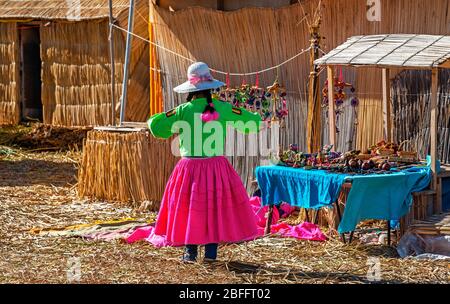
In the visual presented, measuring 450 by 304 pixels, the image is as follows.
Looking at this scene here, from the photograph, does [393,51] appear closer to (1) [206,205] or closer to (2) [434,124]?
(2) [434,124]

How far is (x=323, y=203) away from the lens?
9328 millimetres

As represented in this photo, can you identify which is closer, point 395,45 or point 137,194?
point 395,45

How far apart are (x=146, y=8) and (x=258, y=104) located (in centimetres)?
609

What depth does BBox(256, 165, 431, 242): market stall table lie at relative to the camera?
30.1ft

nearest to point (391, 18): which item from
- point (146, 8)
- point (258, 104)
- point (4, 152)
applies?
point (258, 104)

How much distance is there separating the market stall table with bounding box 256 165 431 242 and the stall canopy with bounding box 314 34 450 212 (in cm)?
25

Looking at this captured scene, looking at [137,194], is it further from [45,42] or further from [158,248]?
[45,42]

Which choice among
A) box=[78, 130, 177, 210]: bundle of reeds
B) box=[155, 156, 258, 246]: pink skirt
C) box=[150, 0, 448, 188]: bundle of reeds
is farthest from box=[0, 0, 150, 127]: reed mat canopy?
box=[155, 156, 258, 246]: pink skirt

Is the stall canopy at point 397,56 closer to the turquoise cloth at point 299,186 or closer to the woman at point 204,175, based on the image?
the turquoise cloth at point 299,186

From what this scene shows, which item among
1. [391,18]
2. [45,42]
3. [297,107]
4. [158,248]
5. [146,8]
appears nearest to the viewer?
[158,248]

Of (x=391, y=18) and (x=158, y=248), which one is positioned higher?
(x=391, y=18)

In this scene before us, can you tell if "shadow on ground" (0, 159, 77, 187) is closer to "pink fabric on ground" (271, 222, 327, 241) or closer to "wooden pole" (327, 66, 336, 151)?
"pink fabric on ground" (271, 222, 327, 241)

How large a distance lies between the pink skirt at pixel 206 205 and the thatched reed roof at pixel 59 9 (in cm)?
885

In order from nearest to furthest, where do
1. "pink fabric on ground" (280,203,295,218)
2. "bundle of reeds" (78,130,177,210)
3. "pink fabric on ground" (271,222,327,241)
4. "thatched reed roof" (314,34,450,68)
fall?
1. "thatched reed roof" (314,34,450,68)
2. "pink fabric on ground" (271,222,327,241)
3. "pink fabric on ground" (280,203,295,218)
4. "bundle of reeds" (78,130,177,210)
